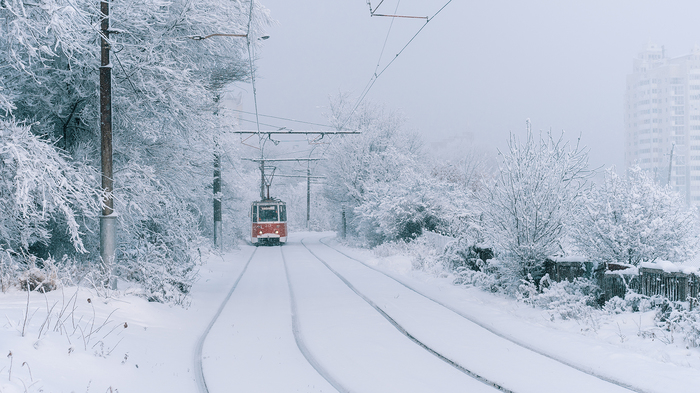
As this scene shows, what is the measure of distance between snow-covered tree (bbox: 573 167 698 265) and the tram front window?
2680cm

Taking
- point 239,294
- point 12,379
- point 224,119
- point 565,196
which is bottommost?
point 239,294

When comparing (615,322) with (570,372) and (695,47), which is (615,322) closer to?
(570,372)

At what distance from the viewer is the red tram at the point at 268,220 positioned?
1410 inches

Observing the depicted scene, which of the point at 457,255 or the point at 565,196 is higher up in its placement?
the point at 565,196

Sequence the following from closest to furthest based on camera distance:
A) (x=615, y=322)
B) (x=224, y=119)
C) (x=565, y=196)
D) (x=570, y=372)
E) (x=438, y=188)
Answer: (x=570, y=372) < (x=615, y=322) < (x=565, y=196) < (x=224, y=119) < (x=438, y=188)

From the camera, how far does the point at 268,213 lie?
35.9 m

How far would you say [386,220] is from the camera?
2645 centimetres

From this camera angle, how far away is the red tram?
3581cm

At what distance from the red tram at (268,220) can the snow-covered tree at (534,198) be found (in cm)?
2471

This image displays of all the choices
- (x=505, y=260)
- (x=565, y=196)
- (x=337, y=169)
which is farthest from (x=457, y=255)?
(x=337, y=169)

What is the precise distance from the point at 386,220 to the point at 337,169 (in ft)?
40.5

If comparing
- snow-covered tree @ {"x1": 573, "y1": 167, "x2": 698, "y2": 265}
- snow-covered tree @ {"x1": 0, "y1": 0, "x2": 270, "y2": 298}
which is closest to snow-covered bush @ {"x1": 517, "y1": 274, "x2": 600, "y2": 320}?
snow-covered tree @ {"x1": 573, "y1": 167, "x2": 698, "y2": 265}

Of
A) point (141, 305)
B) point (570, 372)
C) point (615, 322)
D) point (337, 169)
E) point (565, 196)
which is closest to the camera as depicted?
point (570, 372)

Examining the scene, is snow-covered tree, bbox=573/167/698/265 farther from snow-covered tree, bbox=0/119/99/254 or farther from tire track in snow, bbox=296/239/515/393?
snow-covered tree, bbox=0/119/99/254
